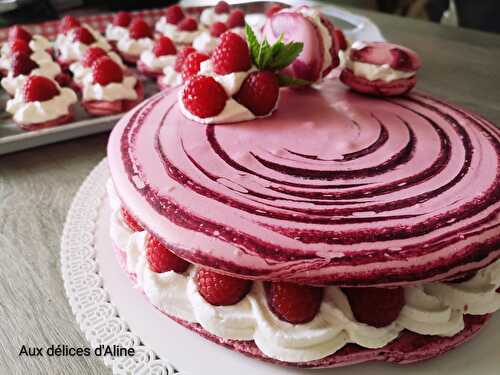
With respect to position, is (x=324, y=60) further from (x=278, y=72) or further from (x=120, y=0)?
(x=120, y=0)

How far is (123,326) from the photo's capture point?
111 centimetres

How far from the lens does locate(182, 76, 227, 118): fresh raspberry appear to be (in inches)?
52.5

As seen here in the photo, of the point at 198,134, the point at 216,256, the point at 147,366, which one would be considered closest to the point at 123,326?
the point at 147,366

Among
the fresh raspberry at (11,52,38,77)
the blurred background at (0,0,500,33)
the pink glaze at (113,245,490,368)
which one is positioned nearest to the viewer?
the pink glaze at (113,245,490,368)

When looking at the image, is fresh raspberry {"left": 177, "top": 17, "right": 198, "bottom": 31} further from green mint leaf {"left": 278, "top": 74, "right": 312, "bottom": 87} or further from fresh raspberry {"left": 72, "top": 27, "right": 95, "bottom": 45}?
green mint leaf {"left": 278, "top": 74, "right": 312, "bottom": 87}

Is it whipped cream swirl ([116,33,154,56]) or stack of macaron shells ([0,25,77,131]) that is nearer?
stack of macaron shells ([0,25,77,131])

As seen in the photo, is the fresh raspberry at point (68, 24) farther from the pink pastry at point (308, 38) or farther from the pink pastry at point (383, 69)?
the pink pastry at point (383, 69)

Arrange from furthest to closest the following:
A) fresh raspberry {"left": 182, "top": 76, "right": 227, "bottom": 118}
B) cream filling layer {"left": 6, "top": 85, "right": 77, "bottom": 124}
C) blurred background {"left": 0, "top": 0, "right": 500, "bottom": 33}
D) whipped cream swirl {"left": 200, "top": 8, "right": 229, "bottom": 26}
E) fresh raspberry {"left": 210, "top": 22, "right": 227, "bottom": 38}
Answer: blurred background {"left": 0, "top": 0, "right": 500, "bottom": 33} < whipped cream swirl {"left": 200, "top": 8, "right": 229, "bottom": 26} < fresh raspberry {"left": 210, "top": 22, "right": 227, "bottom": 38} < cream filling layer {"left": 6, "top": 85, "right": 77, "bottom": 124} < fresh raspberry {"left": 182, "top": 76, "right": 227, "bottom": 118}

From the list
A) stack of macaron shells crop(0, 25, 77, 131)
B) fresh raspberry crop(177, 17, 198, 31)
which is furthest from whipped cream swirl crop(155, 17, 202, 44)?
stack of macaron shells crop(0, 25, 77, 131)

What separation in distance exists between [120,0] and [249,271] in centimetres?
309

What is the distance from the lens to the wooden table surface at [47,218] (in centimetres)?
115

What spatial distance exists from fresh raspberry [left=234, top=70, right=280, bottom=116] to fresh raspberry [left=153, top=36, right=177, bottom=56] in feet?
3.81

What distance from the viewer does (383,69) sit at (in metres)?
1.52

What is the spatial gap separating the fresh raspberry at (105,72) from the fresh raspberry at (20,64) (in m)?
0.33
